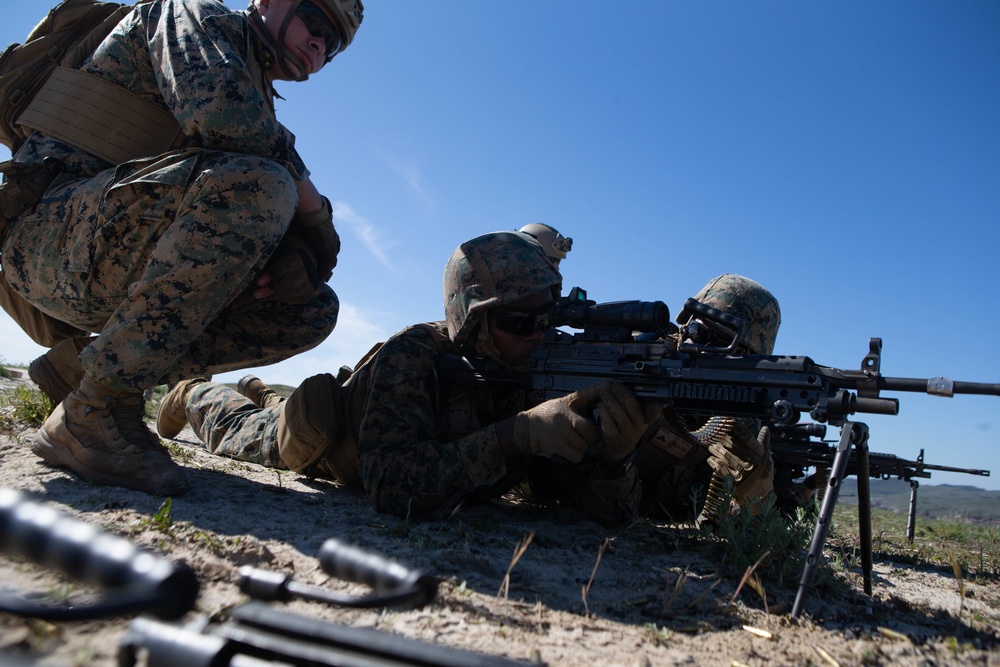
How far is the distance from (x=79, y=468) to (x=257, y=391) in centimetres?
289

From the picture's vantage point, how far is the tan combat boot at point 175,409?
19.1 ft

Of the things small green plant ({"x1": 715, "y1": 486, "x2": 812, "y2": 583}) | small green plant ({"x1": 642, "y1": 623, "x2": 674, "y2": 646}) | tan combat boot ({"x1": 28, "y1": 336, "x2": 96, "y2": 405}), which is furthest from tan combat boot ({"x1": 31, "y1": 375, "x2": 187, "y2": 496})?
small green plant ({"x1": 715, "y1": 486, "x2": 812, "y2": 583})

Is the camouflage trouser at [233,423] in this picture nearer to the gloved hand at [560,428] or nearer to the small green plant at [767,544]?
the gloved hand at [560,428]

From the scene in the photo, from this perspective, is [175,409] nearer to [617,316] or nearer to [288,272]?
[288,272]

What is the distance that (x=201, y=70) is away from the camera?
3.32m

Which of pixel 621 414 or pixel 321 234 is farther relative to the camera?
pixel 321 234

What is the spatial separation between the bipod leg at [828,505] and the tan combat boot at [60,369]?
4.05 m

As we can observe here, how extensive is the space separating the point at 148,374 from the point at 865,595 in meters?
3.39

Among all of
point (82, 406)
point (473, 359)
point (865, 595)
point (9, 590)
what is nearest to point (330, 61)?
point (473, 359)

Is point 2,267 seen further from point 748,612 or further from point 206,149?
point 748,612

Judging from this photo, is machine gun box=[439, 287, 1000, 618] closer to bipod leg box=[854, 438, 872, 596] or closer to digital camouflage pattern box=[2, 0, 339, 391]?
bipod leg box=[854, 438, 872, 596]

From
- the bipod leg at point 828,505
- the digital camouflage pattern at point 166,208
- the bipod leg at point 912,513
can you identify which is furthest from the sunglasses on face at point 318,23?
the bipod leg at point 912,513

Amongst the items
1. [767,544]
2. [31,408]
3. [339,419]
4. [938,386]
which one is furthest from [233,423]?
[938,386]

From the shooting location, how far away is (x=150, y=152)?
3709 millimetres
